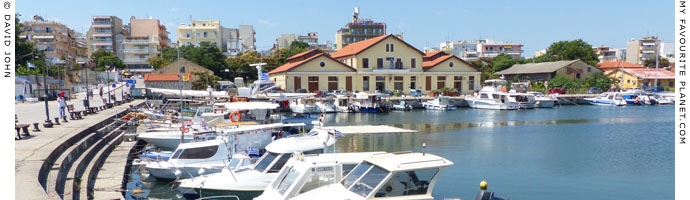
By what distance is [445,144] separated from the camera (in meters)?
25.4

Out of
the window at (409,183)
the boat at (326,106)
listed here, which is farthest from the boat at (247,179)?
the boat at (326,106)

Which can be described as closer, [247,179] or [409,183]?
[409,183]

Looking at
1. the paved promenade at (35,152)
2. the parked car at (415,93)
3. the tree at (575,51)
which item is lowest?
the paved promenade at (35,152)

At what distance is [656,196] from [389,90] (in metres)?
44.1

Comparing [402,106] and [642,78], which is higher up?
[642,78]

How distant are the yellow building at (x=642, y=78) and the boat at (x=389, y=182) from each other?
237 feet

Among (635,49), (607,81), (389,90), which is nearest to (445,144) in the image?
(389,90)

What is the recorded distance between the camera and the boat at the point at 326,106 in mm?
45969

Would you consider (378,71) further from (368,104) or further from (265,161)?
(265,161)

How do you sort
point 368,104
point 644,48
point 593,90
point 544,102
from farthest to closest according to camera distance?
point 644,48 < point 593,90 < point 544,102 < point 368,104

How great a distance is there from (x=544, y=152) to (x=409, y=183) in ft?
49.6

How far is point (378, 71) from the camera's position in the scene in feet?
188

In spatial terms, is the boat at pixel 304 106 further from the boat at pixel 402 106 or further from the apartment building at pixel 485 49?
the apartment building at pixel 485 49

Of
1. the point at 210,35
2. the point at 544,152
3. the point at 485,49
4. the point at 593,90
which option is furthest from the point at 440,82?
the point at 485,49
